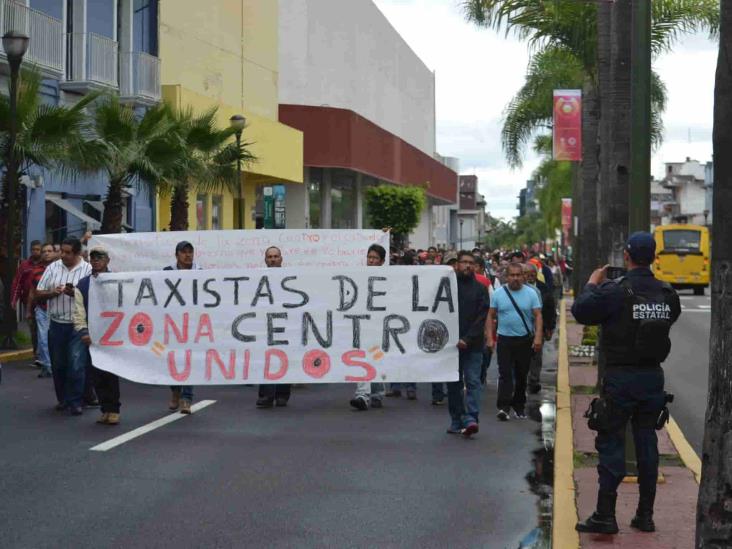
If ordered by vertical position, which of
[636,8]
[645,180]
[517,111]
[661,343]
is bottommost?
[661,343]

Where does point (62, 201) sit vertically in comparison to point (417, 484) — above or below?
above

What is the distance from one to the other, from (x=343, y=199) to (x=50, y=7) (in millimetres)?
28525

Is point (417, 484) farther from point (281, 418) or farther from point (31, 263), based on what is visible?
point (31, 263)

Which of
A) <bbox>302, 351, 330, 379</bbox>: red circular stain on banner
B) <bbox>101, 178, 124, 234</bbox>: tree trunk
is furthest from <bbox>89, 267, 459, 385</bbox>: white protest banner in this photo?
<bbox>101, 178, 124, 234</bbox>: tree trunk

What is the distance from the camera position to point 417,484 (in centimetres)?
935

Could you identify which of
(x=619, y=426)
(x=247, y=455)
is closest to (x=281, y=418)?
(x=247, y=455)

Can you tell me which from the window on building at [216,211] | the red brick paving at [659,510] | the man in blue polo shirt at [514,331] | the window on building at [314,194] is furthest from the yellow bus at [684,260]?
the red brick paving at [659,510]

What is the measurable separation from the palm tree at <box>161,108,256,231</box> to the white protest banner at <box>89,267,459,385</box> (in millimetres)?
12371

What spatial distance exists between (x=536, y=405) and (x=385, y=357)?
296 cm

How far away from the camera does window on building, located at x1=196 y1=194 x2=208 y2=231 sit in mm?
35812

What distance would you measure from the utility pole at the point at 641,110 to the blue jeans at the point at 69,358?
5786 millimetres

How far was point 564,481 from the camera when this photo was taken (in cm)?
940

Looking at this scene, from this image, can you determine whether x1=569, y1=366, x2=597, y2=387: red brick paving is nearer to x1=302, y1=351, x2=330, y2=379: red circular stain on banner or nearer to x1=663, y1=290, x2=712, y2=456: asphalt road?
x1=663, y1=290, x2=712, y2=456: asphalt road

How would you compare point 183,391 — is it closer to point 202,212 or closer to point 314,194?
point 202,212
